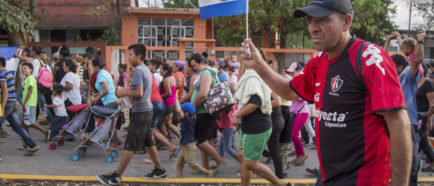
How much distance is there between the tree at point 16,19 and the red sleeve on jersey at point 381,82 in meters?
11.7

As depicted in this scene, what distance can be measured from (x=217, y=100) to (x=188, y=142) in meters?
0.74

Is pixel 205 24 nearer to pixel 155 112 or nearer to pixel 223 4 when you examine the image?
pixel 155 112

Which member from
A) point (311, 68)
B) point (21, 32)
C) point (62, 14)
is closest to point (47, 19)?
point (62, 14)

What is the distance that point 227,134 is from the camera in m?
7.05

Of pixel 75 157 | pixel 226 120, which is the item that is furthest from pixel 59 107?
pixel 226 120

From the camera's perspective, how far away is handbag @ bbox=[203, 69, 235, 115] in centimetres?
622

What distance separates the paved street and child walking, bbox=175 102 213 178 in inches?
17.0

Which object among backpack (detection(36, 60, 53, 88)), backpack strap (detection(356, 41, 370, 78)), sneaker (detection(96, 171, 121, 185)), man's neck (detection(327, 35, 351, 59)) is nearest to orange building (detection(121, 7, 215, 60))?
backpack (detection(36, 60, 53, 88))

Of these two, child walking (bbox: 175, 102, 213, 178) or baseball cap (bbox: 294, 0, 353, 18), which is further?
child walking (bbox: 175, 102, 213, 178)

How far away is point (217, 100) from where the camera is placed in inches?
245

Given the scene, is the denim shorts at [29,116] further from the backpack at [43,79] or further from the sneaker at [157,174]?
the sneaker at [157,174]

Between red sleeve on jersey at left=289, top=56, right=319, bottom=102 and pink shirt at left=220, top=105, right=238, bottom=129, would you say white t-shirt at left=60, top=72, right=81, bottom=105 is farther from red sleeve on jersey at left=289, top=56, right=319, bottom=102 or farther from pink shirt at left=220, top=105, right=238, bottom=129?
red sleeve on jersey at left=289, top=56, right=319, bottom=102

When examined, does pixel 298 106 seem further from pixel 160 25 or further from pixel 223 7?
pixel 160 25

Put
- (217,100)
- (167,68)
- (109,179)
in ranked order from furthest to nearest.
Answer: (167,68), (217,100), (109,179)
